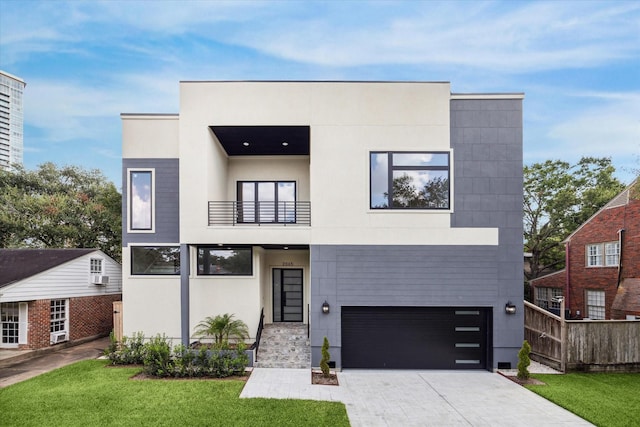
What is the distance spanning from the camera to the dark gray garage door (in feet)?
33.1

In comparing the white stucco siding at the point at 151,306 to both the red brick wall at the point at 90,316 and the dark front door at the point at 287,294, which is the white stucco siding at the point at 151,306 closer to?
the dark front door at the point at 287,294

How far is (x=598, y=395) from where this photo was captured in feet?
25.4

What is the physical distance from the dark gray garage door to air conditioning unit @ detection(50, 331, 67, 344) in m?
10.3

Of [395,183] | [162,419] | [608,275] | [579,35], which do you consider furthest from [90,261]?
[579,35]

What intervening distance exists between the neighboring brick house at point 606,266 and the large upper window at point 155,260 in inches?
610

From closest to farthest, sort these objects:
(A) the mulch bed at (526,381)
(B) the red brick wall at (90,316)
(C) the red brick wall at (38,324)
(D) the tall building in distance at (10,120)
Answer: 1. (A) the mulch bed at (526,381)
2. (C) the red brick wall at (38,324)
3. (B) the red brick wall at (90,316)
4. (D) the tall building in distance at (10,120)

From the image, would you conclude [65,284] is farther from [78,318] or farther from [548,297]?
[548,297]

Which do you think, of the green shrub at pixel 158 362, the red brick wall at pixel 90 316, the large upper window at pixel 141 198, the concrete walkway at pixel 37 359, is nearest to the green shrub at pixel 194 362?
the green shrub at pixel 158 362

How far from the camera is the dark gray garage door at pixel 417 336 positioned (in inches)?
397

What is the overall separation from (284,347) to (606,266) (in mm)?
14285

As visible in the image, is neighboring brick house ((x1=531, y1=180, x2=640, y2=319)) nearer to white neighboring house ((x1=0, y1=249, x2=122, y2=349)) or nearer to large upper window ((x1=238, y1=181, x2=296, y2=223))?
large upper window ((x1=238, y1=181, x2=296, y2=223))

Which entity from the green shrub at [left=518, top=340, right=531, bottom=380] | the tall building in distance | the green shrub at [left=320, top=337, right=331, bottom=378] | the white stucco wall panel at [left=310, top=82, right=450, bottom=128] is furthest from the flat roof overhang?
the tall building in distance

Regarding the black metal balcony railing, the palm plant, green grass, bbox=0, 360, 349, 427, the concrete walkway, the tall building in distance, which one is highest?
the tall building in distance

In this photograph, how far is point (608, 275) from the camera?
14.8m
